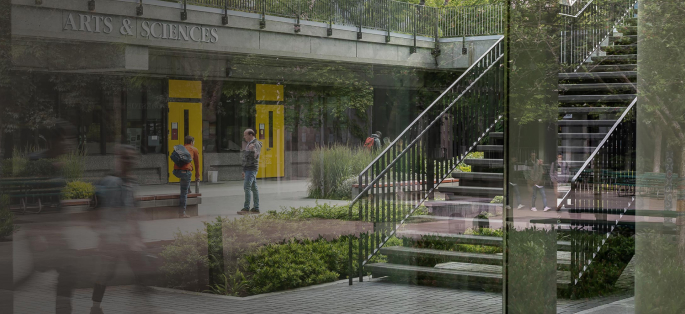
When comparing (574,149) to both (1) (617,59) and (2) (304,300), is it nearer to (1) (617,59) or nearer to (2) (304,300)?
(1) (617,59)

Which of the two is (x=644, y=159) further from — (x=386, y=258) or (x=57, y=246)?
(x=57, y=246)

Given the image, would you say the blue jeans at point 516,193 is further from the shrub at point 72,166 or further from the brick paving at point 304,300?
the shrub at point 72,166

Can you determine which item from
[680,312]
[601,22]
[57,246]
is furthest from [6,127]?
[680,312]

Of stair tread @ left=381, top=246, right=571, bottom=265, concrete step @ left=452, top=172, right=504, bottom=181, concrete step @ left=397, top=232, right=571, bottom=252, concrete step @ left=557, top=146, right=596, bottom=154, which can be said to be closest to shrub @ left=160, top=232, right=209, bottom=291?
stair tread @ left=381, top=246, right=571, bottom=265

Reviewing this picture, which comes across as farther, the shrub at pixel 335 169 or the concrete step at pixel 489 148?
the concrete step at pixel 489 148

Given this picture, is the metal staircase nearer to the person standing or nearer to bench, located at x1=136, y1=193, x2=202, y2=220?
the person standing

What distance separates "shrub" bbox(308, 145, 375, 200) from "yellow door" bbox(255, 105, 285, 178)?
21 cm

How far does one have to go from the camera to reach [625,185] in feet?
11.8

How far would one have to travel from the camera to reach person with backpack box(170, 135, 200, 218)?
2891 mm

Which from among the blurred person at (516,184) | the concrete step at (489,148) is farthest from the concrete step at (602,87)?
the concrete step at (489,148)

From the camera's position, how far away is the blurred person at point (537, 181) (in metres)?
3.68

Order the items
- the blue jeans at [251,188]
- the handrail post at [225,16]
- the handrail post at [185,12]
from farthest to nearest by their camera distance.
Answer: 1. the blue jeans at [251,188]
2. the handrail post at [225,16]
3. the handrail post at [185,12]

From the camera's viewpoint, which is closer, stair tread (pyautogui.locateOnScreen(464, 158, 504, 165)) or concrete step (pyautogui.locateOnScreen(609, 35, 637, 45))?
concrete step (pyautogui.locateOnScreen(609, 35, 637, 45))

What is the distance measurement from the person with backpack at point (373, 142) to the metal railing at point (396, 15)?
22.0 inches
